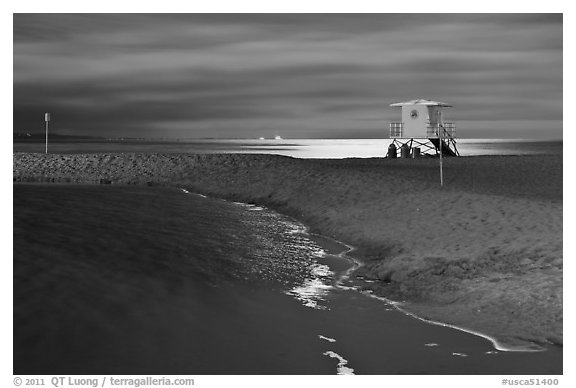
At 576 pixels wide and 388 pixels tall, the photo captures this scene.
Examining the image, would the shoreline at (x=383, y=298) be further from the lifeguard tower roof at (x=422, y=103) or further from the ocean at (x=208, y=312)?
the lifeguard tower roof at (x=422, y=103)

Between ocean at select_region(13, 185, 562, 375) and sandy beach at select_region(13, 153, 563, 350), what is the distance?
0.85 meters

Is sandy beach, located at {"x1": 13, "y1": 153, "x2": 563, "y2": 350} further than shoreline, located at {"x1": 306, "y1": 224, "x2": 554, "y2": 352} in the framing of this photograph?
Yes

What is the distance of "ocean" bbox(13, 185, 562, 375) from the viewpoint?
899cm

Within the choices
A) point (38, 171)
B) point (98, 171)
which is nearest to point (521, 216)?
point (98, 171)

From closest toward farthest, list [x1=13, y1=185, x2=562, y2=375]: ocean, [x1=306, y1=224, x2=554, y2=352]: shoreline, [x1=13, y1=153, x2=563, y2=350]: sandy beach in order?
[x1=13, y1=185, x2=562, y2=375]: ocean, [x1=306, y1=224, x2=554, y2=352]: shoreline, [x1=13, y1=153, x2=563, y2=350]: sandy beach

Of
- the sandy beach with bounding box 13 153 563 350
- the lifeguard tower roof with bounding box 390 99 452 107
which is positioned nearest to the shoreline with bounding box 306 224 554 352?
the sandy beach with bounding box 13 153 563 350

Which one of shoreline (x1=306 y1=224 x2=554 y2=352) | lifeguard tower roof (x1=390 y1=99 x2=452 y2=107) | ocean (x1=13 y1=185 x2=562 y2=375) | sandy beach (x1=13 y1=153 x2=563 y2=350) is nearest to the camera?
ocean (x1=13 y1=185 x2=562 y2=375)

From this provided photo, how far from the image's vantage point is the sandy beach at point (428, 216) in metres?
11.5

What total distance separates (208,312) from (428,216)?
9.51 m

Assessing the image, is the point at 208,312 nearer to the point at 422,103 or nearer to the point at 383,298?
the point at 383,298

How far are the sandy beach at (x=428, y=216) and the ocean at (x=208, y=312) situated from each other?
85 cm

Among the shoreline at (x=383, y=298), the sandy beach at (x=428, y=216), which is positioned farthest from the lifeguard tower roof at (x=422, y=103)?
the shoreline at (x=383, y=298)

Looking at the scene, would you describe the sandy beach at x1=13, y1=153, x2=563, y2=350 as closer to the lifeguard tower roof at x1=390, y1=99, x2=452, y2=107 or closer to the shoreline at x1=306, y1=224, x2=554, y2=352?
the shoreline at x1=306, y1=224, x2=554, y2=352

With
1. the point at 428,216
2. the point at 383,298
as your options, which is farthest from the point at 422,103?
the point at 383,298
